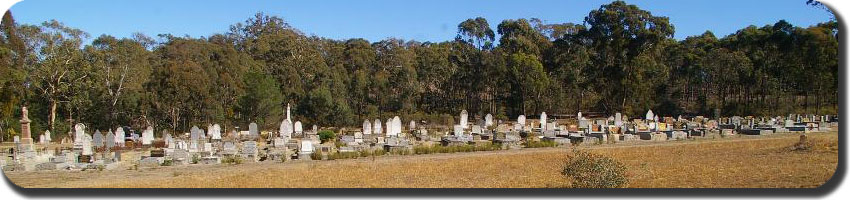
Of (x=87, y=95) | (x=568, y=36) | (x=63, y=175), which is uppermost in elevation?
(x=568, y=36)

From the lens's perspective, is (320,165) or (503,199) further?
(320,165)

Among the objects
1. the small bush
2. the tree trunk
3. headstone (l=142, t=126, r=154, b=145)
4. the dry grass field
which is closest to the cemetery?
headstone (l=142, t=126, r=154, b=145)

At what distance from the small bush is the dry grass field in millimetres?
1074

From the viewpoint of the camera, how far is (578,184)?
11156 mm

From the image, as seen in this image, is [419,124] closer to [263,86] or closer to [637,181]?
[263,86]

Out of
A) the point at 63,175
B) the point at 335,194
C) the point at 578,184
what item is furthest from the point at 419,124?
the point at 335,194

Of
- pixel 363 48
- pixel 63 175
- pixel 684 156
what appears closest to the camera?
pixel 63 175

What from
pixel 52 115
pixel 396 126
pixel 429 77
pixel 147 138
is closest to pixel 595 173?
pixel 396 126

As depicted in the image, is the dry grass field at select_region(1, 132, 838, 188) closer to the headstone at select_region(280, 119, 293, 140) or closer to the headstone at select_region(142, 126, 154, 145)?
the headstone at select_region(280, 119, 293, 140)

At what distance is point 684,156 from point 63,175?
1481cm

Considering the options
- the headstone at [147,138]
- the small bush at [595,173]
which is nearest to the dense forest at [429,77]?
the headstone at [147,138]

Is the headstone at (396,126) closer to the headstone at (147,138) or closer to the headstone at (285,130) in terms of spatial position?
the headstone at (285,130)

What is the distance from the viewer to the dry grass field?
1272cm

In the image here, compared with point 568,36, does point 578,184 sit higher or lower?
lower
